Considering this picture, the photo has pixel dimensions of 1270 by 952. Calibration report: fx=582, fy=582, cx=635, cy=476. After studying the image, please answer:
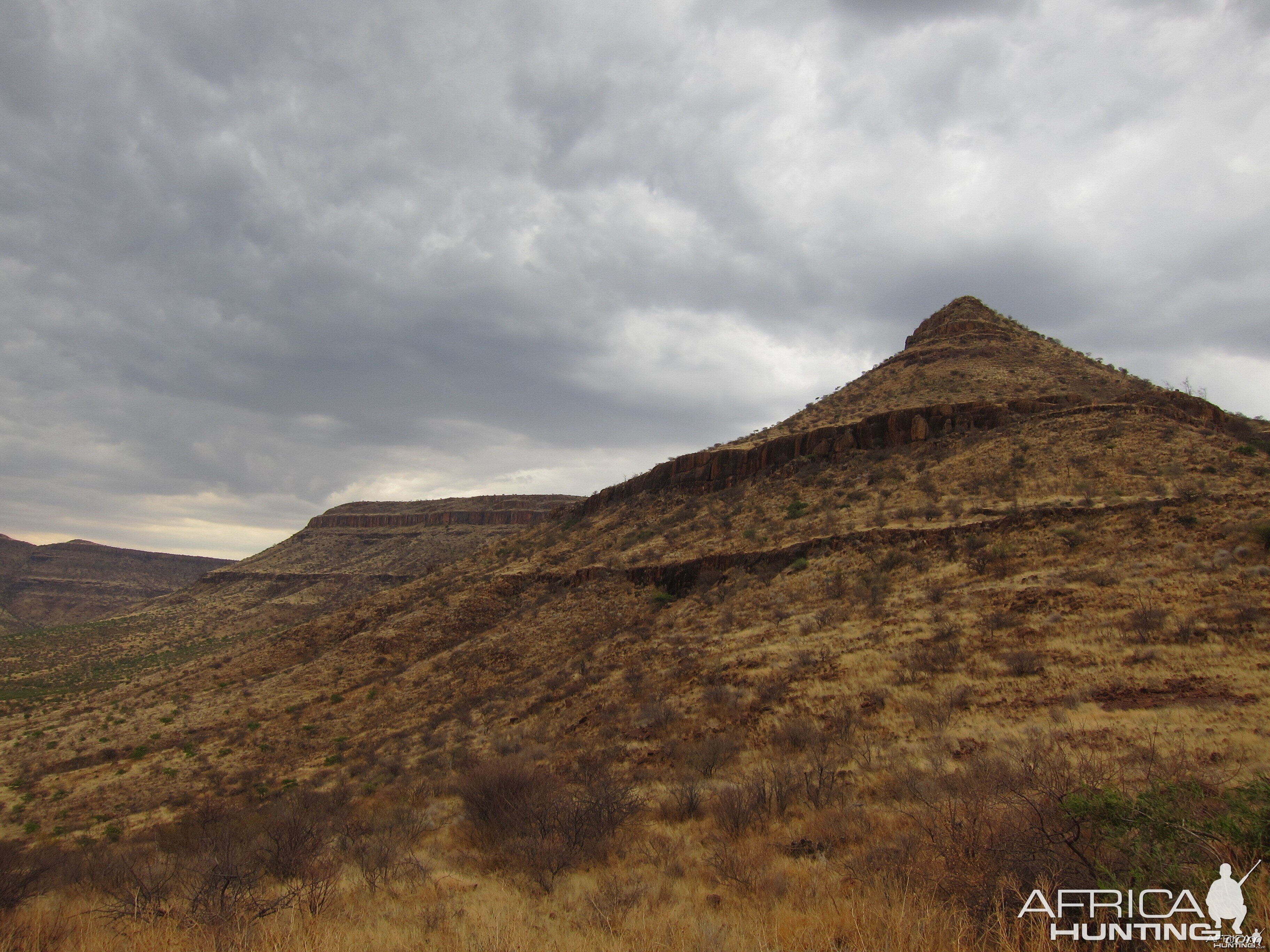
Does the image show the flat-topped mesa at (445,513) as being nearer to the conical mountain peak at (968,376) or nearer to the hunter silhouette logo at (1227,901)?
the conical mountain peak at (968,376)

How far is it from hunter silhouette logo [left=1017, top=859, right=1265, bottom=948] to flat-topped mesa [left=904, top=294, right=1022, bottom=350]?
183 ft

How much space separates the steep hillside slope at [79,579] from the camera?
363ft

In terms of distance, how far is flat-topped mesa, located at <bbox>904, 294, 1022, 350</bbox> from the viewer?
175 feet

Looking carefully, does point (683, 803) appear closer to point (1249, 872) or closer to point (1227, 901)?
point (1227, 901)

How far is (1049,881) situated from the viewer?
221 inches

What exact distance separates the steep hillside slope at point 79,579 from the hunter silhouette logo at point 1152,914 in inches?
5123

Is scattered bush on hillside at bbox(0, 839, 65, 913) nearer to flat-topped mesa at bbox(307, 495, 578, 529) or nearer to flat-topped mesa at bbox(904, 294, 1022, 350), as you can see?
flat-topped mesa at bbox(904, 294, 1022, 350)

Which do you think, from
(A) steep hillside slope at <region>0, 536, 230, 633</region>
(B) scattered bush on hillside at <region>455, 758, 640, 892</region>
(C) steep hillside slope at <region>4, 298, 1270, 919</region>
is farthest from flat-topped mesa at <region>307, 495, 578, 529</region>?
(B) scattered bush on hillside at <region>455, 758, 640, 892</region>

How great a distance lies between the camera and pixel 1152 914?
16.8 feet

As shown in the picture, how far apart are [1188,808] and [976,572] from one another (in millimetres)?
15654

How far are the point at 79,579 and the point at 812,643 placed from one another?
161171 millimetres

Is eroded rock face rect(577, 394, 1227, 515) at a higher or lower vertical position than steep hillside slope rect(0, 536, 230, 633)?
higher

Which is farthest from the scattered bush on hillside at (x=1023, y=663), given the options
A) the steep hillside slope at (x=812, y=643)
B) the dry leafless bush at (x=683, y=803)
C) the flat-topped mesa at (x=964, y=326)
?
the flat-topped mesa at (x=964, y=326)

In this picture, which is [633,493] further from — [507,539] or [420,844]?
[420,844]
